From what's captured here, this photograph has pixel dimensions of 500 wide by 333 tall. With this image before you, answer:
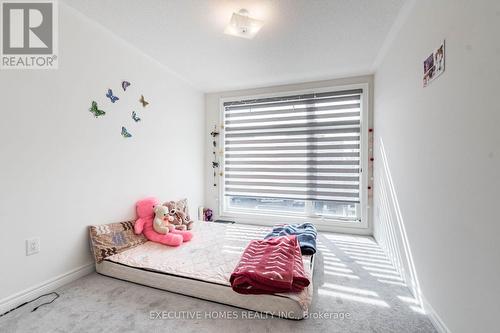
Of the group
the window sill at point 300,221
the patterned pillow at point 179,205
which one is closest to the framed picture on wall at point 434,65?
the window sill at point 300,221

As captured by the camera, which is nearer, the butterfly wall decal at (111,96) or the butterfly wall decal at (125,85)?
the butterfly wall decal at (111,96)

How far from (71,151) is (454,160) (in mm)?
2909

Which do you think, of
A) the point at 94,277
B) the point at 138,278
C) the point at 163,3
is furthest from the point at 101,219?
the point at 163,3

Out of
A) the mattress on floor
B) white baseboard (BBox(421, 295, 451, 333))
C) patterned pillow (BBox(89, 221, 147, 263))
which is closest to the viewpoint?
white baseboard (BBox(421, 295, 451, 333))

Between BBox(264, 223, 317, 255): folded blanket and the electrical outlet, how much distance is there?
209 cm

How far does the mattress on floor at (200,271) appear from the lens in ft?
5.22

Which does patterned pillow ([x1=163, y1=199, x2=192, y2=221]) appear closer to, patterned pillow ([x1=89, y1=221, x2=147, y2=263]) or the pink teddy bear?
the pink teddy bear

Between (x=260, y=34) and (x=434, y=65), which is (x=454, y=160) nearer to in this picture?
(x=434, y=65)

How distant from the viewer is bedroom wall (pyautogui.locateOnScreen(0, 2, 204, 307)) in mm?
1658

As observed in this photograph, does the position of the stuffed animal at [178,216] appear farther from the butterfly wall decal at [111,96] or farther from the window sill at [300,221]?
the butterfly wall decal at [111,96]

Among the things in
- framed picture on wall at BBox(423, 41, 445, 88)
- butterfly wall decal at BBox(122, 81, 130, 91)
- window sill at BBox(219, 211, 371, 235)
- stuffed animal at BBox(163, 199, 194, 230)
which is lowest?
window sill at BBox(219, 211, 371, 235)

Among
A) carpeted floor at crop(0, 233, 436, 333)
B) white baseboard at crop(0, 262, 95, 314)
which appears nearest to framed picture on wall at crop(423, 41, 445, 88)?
carpeted floor at crop(0, 233, 436, 333)

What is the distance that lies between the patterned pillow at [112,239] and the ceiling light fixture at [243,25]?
7.65 feet

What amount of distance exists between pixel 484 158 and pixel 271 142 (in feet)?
9.25
